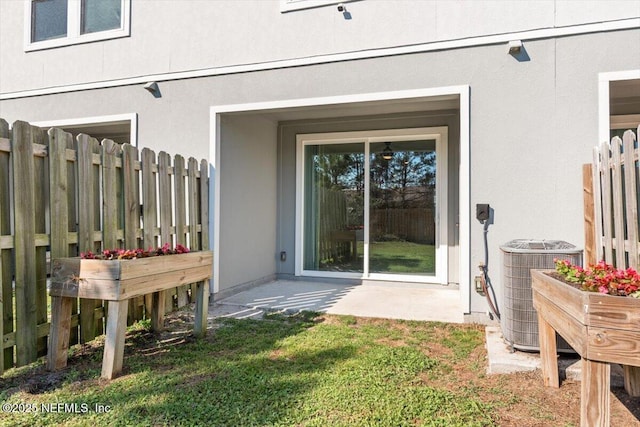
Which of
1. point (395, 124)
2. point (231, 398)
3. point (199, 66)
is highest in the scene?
point (199, 66)

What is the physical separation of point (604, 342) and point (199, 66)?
213 inches

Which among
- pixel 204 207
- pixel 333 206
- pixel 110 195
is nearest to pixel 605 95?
pixel 333 206

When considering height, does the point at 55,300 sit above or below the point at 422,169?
below

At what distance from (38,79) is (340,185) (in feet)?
17.1

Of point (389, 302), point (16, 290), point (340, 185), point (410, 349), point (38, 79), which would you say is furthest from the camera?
point (340, 185)

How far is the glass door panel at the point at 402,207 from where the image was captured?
6.30 meters

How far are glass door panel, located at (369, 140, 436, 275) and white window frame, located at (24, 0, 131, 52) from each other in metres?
4.27

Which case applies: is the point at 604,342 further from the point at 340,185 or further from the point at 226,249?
the point at 340,185

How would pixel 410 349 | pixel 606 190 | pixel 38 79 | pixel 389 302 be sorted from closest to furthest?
pixel 606 190 < pixel 410 349 < pixel 389 302 < pixel 38 79

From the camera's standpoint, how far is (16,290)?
2896mm

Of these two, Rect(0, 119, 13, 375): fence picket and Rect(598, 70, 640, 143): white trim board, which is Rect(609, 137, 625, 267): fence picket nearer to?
Rect(598, 70, 640, 143): white trim board

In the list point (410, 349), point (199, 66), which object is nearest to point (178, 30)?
point (199, 66)

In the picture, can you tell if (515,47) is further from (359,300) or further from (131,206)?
(131,206)

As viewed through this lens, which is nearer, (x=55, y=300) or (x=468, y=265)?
(x=55, y=300)
